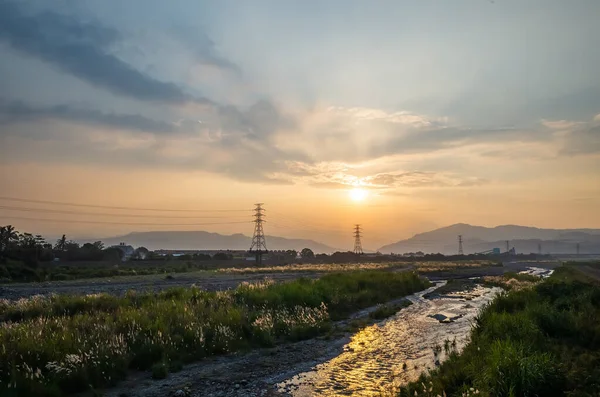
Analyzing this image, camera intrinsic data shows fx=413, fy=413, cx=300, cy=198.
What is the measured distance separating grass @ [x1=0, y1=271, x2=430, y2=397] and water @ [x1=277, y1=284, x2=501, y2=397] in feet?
11.2

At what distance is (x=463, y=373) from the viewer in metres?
12.2

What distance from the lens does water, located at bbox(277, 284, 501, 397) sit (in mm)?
13641

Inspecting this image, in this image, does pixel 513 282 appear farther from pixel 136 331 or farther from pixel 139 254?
pixel 139 254

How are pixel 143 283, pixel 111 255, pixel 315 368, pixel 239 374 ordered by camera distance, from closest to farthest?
pixel 239 374
pixel 315 368
pixel 143 283
pixel 111 255

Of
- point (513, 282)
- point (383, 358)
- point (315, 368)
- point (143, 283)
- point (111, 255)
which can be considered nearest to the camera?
point (315, 368)

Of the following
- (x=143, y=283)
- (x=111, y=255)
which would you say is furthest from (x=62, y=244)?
(x=143, y=283)

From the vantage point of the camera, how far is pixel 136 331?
16.9 meters

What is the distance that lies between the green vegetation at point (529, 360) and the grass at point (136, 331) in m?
9.05

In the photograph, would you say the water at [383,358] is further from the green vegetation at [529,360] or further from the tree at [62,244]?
the tree at [62,244]

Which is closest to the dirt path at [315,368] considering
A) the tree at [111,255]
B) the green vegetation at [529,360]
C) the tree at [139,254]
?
the green vegetation at [529,360]

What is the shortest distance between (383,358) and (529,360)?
765 cm

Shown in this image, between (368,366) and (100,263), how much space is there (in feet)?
317

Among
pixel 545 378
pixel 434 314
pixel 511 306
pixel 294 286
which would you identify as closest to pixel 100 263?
pixel 294 286

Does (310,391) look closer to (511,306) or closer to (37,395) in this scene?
(37,395)
